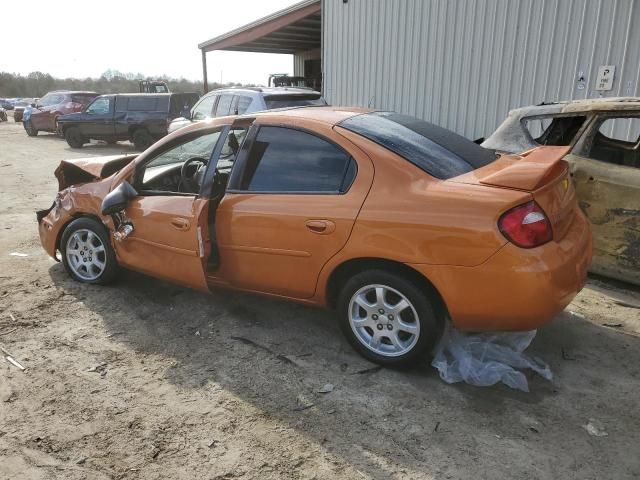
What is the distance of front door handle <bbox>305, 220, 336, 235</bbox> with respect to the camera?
310cm

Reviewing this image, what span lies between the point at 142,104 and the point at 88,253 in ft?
40.4

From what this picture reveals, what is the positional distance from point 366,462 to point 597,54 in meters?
6.41

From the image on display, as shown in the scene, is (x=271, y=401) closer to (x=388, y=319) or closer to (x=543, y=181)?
(x=388, y=319)

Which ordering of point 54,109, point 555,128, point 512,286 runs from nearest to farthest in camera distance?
point 512,286
point 555,128
point 54,109

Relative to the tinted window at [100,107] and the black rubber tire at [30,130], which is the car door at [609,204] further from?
the black rubber tire at [30,130]

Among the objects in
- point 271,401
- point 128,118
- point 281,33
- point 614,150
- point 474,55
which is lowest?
point 271,401

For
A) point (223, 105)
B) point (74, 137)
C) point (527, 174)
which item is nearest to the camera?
point (527, 174)

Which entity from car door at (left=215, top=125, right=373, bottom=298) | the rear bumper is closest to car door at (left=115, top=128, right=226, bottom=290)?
car door at (left=215, top=125, right=373, bottom=298)

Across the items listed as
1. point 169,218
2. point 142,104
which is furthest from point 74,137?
point 169,218

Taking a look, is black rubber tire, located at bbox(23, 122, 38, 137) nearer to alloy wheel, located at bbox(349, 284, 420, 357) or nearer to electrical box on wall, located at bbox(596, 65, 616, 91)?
electrical box on wall, located at bbox(596, 65, 616, 91)

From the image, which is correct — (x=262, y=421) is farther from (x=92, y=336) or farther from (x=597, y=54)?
(x=597, y=54)

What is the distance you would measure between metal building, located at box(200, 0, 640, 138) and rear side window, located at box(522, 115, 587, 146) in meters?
2.49

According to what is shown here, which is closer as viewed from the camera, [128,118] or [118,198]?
[118,198]

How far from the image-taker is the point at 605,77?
663cm
